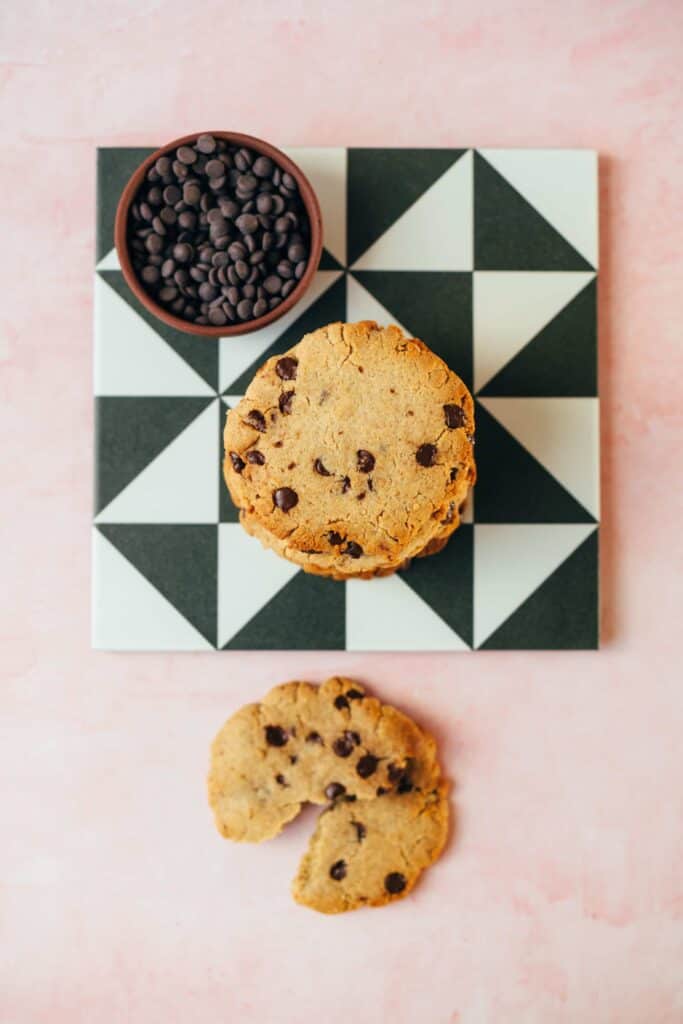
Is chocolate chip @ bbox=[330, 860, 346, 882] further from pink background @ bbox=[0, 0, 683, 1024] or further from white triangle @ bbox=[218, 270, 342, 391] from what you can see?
white triangle @ bbox=[218, 270, 342, 391]

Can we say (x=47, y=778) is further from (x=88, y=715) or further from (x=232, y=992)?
(x=232, y=992)

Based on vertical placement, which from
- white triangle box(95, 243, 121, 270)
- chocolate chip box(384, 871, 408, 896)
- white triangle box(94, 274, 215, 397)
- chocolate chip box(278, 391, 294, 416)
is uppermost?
white triangle box(95, 243, 121, 270)

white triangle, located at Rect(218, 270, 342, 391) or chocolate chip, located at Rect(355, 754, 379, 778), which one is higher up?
white triangle, located at Rect(218, 270, 342, 391)

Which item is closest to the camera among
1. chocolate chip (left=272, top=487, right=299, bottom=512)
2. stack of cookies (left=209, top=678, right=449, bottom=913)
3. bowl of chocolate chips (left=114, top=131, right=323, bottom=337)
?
chocolate chip (left=272, top=487, right=299, bottom=512)

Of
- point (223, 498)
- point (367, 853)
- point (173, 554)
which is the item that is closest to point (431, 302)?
point (223, 498)

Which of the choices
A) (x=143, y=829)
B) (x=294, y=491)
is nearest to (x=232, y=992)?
(x=143, y=829)

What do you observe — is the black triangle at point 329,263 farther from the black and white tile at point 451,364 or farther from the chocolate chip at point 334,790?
the chocolate chip at point 334,790

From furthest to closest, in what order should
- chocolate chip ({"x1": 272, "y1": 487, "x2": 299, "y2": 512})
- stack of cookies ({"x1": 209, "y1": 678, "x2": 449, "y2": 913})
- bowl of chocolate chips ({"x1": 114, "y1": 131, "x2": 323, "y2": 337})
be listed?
stack of cookies ({"x1": 209, "y1": 678, "x2": 449, "y2": 913}) < bowl of chocolate chips ({"x1": 114, "y1": 131, "x2": 323, "y2": 337}) < chocolate chip ({"x1": 272, "y1": 487, "x2": 299, "y2": 512})

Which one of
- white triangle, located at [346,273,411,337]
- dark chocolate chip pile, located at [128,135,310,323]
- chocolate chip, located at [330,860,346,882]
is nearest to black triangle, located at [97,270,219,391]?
dark chocolate chip pile, located at [128,135,310,323]
